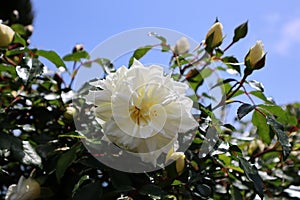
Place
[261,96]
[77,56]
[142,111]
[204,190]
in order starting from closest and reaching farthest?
[142,111] → [204,190] → [261,96] → [77,56]

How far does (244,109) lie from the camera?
76 cm

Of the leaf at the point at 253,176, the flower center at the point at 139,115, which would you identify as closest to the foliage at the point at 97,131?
the leaf at the point at 253,176

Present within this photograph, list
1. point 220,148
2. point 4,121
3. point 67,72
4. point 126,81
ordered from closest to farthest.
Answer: point 126,81 → point 220,148 → point 4,121 → point 67,72

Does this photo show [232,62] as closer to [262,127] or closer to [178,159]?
[262,127]

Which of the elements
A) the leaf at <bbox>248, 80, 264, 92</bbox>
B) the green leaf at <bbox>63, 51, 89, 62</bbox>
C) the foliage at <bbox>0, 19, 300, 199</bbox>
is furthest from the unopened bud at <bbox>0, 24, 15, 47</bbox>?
the leaf at <bbox>248, 80, 264, 92</bbox>

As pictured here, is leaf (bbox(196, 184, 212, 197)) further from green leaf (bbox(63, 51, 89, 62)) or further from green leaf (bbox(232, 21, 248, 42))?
green leaf (bbox(63, 51, 89, 62))

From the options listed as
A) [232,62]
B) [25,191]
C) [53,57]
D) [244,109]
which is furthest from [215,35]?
[25,191]

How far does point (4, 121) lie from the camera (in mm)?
860

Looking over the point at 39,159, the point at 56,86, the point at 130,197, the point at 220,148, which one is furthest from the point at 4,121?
the point at 220,148

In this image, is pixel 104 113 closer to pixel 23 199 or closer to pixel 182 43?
pixel 23 199

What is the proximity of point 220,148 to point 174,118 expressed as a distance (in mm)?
160

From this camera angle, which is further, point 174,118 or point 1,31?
point 1,31

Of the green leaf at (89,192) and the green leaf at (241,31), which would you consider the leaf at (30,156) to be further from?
the green leaf at (241,31)

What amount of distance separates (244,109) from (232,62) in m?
0.15
